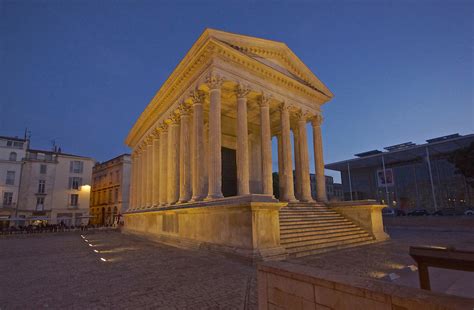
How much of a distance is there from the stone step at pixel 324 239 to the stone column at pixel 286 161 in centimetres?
400

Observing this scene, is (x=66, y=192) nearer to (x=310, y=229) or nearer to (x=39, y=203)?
(x=39, y=203)

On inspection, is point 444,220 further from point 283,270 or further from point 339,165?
point 339,165

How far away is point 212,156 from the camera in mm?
13664

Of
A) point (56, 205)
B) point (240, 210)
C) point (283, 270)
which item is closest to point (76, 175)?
point (56, 205)

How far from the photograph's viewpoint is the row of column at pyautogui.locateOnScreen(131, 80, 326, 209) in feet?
46.0

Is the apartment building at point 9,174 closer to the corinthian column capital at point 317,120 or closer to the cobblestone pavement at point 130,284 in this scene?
the cobblestone pavement at point 130,284

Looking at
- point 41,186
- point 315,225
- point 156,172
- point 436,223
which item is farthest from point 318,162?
point 41,186

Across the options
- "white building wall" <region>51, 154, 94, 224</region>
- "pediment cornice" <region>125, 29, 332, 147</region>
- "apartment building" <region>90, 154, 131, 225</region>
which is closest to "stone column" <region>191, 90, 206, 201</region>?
"pediment cornice" <region>125, 29, 332, 147</region>

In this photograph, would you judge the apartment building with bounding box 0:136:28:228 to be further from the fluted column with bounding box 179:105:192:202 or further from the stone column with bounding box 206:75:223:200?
the stone column with bounding box 206:75:223:200

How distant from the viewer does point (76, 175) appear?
43688mm

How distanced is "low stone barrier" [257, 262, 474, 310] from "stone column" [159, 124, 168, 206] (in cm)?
1709

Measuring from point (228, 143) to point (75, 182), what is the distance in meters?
33.4

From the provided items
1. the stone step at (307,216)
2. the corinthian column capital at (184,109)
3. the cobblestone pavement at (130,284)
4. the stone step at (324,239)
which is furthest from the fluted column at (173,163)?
the stone step at (324,239)

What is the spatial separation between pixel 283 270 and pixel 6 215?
49.7m
